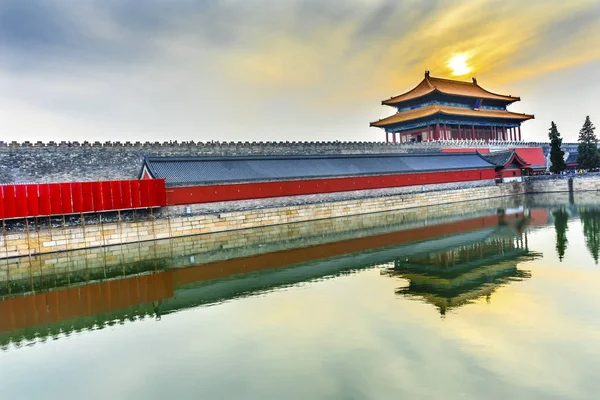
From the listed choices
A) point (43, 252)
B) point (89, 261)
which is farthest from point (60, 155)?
point (89, 261)

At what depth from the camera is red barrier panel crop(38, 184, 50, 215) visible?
69.9 feet

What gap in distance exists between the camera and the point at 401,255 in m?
16.9

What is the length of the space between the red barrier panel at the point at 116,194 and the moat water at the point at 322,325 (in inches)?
204

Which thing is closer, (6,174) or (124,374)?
(124,374)

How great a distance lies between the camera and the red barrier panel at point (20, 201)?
67.9ft

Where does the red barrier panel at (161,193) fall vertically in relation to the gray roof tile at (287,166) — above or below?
below

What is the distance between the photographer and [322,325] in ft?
31.6

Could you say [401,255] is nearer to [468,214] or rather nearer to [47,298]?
[47,298]

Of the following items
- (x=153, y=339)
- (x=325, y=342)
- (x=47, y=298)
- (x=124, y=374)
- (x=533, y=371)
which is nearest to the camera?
(x=533, y=371)

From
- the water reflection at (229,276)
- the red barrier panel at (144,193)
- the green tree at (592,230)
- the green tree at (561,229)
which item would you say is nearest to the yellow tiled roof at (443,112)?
the green tree at (561,229)

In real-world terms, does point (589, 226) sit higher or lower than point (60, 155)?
lower

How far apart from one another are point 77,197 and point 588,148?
50140mm

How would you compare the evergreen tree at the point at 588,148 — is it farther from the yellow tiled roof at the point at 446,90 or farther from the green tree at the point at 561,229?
the green tree at the point at 561,229

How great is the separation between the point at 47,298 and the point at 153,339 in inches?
233
